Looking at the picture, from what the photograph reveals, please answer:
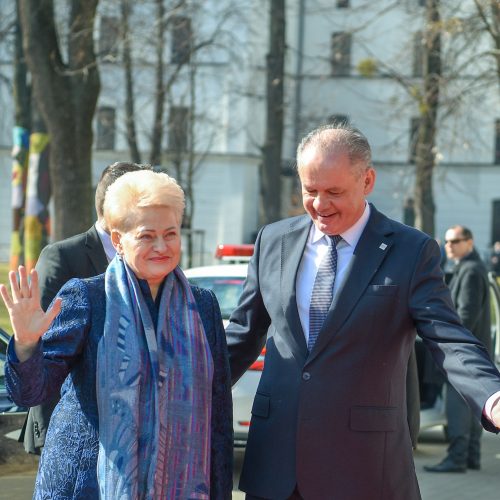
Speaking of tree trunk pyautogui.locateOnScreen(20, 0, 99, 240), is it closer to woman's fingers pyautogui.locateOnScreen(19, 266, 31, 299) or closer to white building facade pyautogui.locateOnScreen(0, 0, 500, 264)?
woman's fingers pyautogui.locateOnScreen(19, 266, 31, 299)

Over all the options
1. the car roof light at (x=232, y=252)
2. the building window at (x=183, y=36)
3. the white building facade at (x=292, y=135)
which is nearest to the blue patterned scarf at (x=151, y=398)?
the car roof light at (x=232, y=252)

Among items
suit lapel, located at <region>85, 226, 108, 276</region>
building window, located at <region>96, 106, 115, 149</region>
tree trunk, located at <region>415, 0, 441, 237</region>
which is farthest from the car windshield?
building window, located at <region>96, 106, 115, 149</region>

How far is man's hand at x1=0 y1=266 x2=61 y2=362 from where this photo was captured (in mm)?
3229

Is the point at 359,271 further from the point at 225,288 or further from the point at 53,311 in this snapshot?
the point at 225,288

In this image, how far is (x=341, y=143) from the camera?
3814mm

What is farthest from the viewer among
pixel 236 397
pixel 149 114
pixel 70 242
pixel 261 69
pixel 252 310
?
pixel 149 114

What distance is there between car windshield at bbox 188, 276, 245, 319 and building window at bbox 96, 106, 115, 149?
31.9 metres

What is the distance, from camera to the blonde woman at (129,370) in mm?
3295

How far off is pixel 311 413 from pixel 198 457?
1.56 feet

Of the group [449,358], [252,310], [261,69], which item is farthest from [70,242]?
[261,69]

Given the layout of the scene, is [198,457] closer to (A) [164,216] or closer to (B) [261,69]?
(A) [164,216]

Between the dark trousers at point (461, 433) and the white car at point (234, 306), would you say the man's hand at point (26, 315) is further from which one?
the dark trousers at point (461, 433)

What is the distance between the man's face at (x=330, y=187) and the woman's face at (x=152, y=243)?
1.74 feet

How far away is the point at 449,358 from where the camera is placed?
12.2 ft
